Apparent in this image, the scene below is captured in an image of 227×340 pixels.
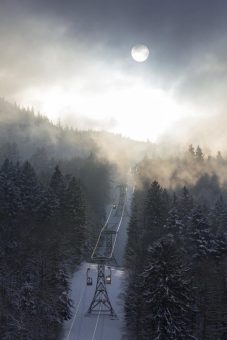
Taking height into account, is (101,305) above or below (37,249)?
below

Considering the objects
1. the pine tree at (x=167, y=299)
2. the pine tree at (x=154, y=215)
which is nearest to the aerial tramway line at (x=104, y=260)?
the pine tree at (x=154, y=215)

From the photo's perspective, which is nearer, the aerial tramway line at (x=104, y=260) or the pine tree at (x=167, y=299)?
the pine tree at (x=167, y=299)

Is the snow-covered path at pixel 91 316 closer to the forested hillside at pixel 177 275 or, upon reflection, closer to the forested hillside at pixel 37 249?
the forested hillside at pixel 37 249

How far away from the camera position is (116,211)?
14838 centimetres

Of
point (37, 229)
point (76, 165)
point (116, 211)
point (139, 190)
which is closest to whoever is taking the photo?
point (37, 229)

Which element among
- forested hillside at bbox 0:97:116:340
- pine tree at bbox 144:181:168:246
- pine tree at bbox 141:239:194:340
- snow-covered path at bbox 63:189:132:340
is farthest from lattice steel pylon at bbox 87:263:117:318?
pine tree at bbox 141:239:194:340

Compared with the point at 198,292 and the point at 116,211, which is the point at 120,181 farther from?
the point at 198,292

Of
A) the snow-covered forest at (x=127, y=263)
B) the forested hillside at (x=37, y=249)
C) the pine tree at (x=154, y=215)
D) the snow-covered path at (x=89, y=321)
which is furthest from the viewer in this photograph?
the pine tree at (x=154, y=215)

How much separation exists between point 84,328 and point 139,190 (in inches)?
2918

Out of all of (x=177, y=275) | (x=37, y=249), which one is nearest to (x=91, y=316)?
(x=37, y=249)

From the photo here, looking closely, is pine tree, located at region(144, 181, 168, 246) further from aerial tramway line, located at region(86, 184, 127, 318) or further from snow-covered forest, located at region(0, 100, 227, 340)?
aerial tramway line, located at region(86, 184, 127, 318)

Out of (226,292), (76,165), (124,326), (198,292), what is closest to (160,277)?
→ (198,292)

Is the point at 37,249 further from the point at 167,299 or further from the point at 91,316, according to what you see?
the point at 167,299

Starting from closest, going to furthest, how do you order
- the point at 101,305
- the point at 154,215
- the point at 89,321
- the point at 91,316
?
the point at 89,321 < the point at 91,316 < the point at 101,305 < the point at 154,215
